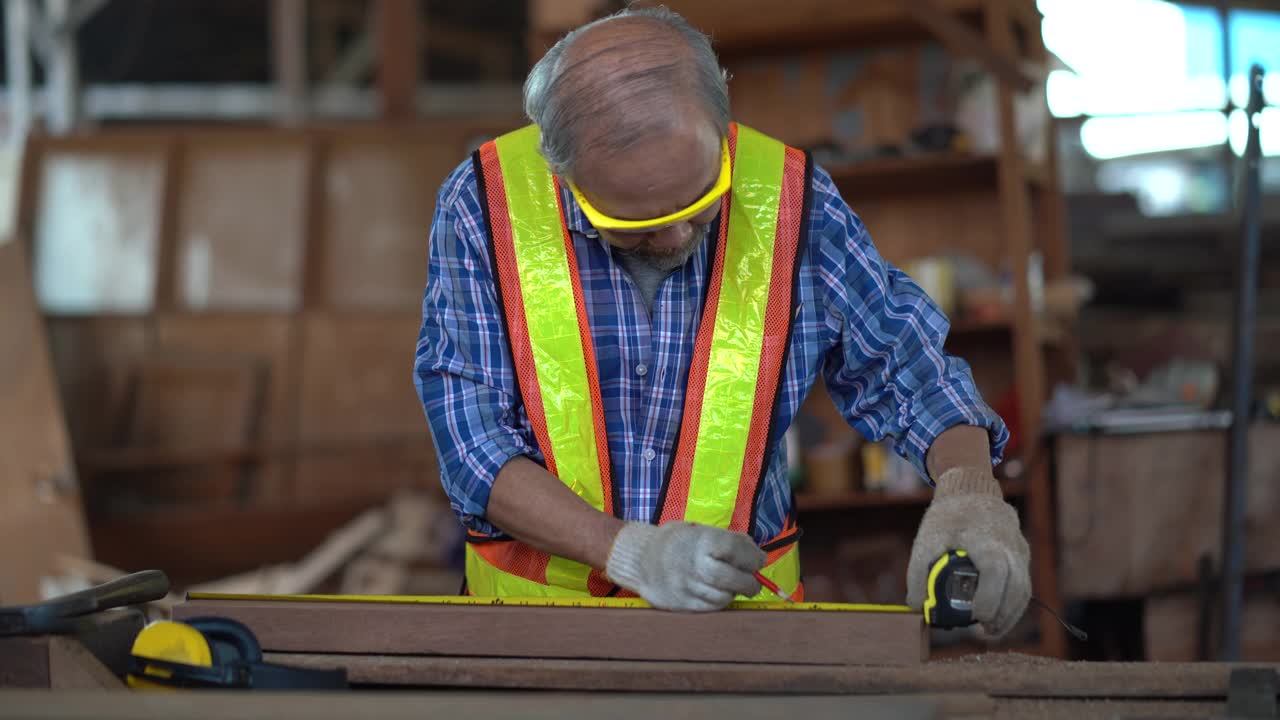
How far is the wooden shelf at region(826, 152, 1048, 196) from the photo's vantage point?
14.0ft

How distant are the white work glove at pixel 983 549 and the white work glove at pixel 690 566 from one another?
7.9 inches

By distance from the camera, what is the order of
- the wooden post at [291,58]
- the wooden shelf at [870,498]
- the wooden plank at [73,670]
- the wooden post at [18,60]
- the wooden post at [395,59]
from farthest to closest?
the wooden post at [18,60] < the wooden post at [291,58] < the wooden post at [395,59] < the wooden shelf at [870,498] < the wooden plank at [73,670]

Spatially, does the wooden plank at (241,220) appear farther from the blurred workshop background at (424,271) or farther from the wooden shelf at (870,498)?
the wooden shelf at (870,498)

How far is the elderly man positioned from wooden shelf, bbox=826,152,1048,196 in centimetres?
230

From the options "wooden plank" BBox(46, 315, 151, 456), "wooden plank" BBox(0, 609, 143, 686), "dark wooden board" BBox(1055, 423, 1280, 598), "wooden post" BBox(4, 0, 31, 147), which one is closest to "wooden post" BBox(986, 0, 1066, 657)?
"dark wooden board" BBox(1055, 423, 1280, 598)

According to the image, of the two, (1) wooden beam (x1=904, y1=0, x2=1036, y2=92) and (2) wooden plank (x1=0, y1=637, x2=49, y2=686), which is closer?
(2) wooden plank (x1=0, y1=637, x2=49, y2=686)

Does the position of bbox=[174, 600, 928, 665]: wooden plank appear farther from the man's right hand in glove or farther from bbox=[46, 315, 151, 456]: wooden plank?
bbox=[46, 315, 151, 456]: wooden plank

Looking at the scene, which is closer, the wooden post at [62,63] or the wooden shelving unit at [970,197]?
the wooden shelving unit at [970,197]

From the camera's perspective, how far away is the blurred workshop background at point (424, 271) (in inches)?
151

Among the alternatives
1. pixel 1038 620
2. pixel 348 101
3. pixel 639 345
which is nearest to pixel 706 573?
pixel 639 345

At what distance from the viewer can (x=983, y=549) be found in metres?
1.62

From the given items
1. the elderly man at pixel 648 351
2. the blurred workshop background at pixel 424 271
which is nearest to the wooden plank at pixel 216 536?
the blurred workshop background at pixel 424 271

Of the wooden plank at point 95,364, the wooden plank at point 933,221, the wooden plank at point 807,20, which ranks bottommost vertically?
the wooden plank at point 95,364

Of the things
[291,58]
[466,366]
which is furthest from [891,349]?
[291,58]
